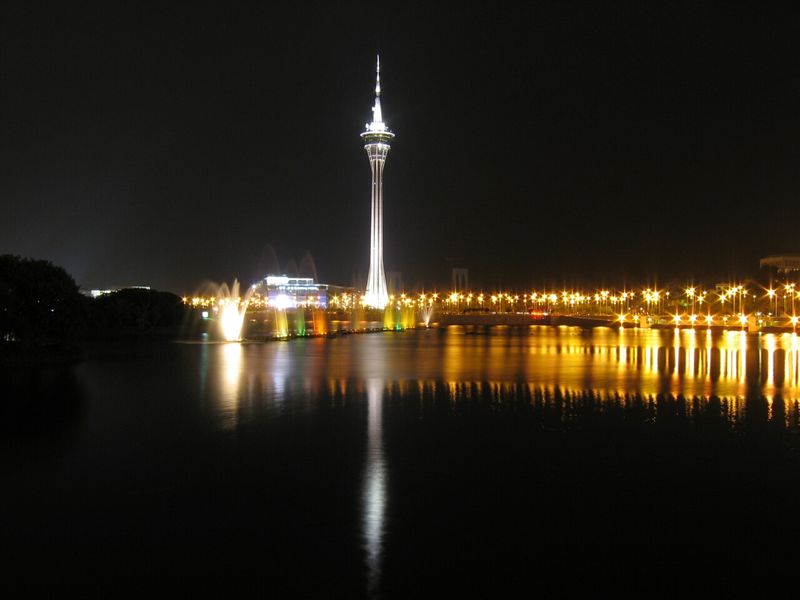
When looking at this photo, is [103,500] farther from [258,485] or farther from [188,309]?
[188,309]

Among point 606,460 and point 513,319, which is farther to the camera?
point 513,319

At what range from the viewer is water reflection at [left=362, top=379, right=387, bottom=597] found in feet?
20.5

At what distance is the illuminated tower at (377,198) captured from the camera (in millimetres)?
96500

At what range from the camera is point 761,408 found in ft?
46.4

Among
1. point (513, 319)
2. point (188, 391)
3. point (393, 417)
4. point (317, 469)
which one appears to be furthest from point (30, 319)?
point (513, 319)

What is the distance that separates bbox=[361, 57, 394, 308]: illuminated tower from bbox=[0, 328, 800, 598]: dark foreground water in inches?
3108

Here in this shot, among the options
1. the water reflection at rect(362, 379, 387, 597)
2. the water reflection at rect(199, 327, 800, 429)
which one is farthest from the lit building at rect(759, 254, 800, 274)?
the water reflection at rect(362, 379, 387, 597)

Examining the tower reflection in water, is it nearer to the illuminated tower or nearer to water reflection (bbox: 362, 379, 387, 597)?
water reflection (bbox: 362, 379, 387, 597)

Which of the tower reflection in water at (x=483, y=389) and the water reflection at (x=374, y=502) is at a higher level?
the tower reflection in water at (x=483, y=389)

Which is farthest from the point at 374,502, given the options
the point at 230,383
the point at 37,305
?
the point at 37,305

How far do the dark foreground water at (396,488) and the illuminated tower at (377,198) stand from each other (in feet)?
259

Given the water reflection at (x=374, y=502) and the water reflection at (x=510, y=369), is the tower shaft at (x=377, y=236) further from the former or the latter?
the water reflection at (x=374, y=502)

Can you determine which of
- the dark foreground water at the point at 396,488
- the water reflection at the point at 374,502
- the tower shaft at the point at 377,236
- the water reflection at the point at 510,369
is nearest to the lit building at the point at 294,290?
the tower shaft at the point at 377,236

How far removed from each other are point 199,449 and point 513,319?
64.5 metres
